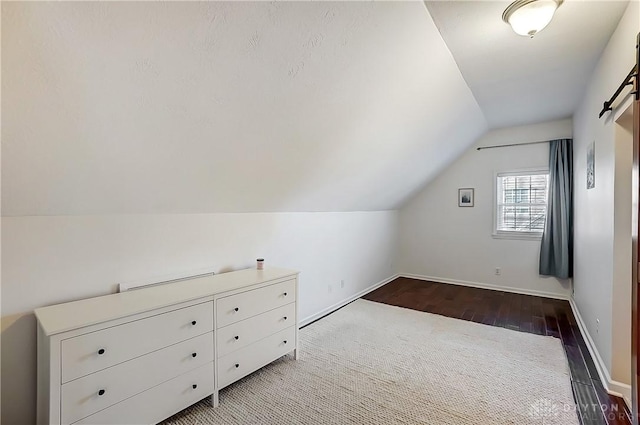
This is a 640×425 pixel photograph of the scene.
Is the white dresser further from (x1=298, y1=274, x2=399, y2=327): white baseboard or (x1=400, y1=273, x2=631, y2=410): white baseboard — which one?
(x1=400, y1=273, x2=631, y2=410): white baseboard

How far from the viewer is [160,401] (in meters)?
1.71

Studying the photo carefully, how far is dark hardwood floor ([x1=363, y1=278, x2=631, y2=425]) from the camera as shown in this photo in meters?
1.97

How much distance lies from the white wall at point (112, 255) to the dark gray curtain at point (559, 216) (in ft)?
10.9

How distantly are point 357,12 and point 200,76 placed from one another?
0.92m

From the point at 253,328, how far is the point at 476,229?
423 centimetres

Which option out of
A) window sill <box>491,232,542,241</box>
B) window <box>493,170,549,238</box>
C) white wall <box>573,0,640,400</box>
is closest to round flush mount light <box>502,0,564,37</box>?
white wall <box>573,0,640,400</box>

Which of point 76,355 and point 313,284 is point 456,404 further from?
point 76,355

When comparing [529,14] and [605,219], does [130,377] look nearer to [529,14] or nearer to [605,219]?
[529,14]

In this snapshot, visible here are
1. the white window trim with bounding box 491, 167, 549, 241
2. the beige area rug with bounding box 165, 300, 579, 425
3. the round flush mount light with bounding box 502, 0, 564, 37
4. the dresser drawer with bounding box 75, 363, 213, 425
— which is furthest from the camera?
the white window trim with bounding box 491, 167, 549, 241

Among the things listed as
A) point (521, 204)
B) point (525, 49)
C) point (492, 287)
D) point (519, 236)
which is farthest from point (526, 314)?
point (525, 49)

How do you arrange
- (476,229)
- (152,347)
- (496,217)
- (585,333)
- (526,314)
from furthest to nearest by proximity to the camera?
(476,229), (496,217), (526,314), (585,333), (152,347)

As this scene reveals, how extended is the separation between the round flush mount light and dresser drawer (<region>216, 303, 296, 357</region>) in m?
2.56

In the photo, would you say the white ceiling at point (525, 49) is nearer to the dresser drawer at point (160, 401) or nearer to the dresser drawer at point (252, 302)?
the dresser drawer at point (252, 302)

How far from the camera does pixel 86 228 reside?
1809 mm
